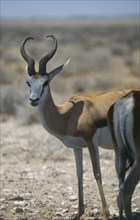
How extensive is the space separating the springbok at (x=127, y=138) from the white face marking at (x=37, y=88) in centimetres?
161

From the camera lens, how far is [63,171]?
10.7m

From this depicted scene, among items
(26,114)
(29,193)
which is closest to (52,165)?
(29,193)

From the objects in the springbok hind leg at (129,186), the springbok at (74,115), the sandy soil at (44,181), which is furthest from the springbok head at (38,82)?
the springbok hind leg at (129,186)

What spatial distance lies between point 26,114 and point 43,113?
7.85 m

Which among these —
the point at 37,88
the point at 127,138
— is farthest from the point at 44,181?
the point at 127,138

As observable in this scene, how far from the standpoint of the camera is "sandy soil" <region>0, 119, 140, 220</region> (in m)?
8.50

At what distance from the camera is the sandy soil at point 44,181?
850 centimetres

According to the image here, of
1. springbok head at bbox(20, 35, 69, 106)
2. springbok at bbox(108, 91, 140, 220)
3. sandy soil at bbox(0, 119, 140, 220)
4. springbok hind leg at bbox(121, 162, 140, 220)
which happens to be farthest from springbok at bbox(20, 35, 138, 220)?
springbok hind leg at bbox(121, 162, 140, 220)

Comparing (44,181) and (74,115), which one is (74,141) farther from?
(44,181)

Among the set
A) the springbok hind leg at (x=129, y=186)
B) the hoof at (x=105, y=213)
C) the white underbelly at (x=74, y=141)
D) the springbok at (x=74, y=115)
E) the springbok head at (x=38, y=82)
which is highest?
the springbok head at (x=38, y=82)

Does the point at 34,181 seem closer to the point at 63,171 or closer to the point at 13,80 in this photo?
the point at 63,171

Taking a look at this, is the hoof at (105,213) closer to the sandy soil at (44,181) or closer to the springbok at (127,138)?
the sandy soil at (44,181)

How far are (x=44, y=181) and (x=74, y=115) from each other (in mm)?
2363

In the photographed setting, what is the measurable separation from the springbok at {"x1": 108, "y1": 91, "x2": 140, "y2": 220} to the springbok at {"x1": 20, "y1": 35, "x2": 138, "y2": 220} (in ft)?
4.57
